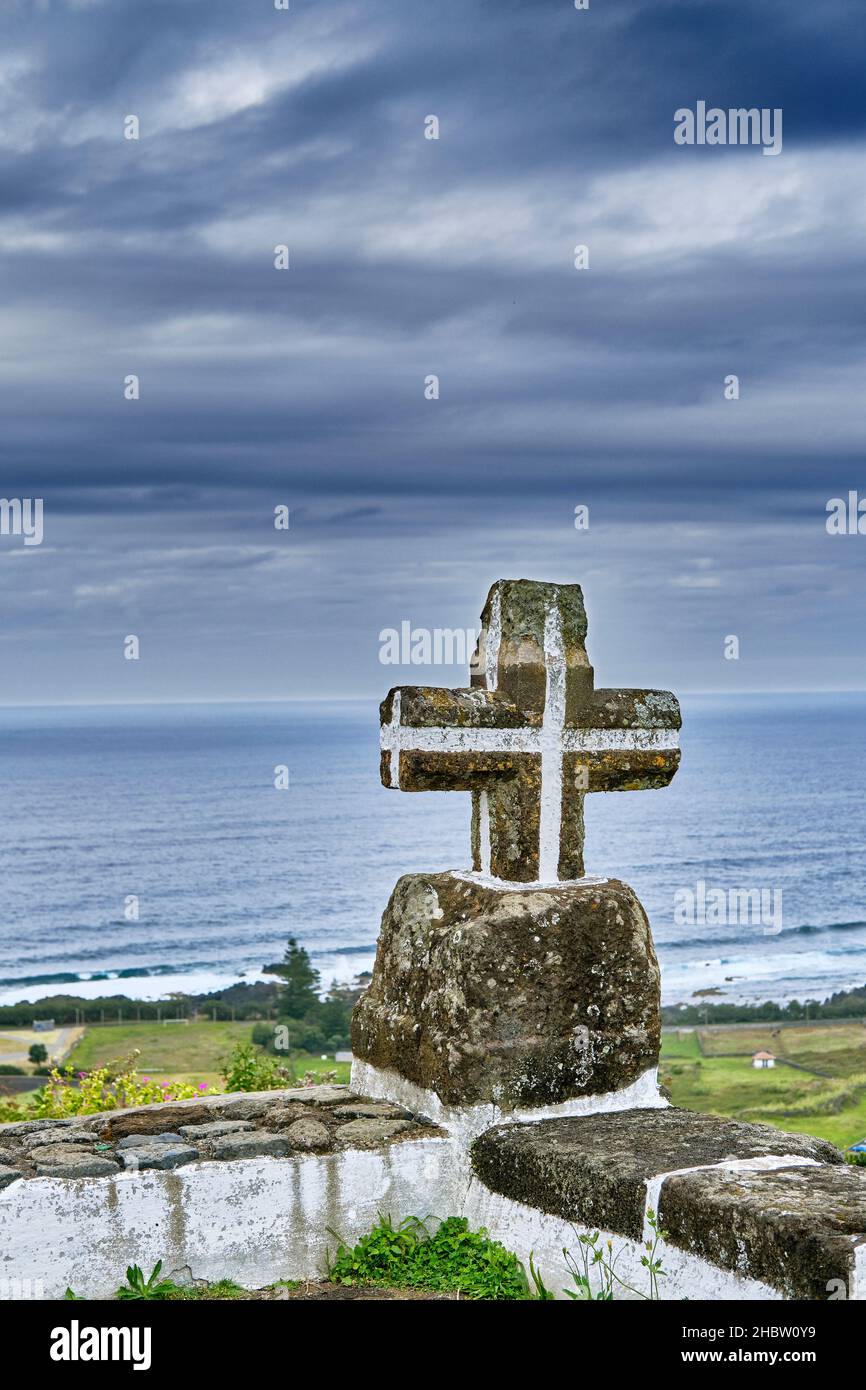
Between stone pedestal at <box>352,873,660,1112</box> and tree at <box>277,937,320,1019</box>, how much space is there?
→ 41187 mm

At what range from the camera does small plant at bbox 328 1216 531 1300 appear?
5.84m

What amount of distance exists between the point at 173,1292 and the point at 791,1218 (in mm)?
2311

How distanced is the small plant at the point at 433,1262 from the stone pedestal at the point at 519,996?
51 centimetres

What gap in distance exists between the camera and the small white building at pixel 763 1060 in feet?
134

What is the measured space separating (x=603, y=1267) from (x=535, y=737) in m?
2.20

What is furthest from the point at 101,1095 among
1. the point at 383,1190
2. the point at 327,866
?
the point at 327,866

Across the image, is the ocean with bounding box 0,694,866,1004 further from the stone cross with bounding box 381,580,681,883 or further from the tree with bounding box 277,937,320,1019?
the stone cross with bounding box 381,580,681,883

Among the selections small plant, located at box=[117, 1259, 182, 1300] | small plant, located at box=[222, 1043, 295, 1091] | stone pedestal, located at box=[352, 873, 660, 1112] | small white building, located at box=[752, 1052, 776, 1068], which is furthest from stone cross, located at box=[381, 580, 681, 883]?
small white building, located at box=[752, 1052, 776, 1068]

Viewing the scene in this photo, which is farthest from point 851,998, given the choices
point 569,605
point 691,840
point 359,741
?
point 359,741

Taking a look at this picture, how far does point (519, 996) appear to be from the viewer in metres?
6.33

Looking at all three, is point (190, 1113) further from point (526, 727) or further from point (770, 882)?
point (770, 882)

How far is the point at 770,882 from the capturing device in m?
85.6

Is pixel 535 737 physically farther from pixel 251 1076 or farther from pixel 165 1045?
pixel 165 1045

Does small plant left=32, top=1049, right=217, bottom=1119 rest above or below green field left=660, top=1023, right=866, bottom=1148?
above
